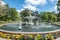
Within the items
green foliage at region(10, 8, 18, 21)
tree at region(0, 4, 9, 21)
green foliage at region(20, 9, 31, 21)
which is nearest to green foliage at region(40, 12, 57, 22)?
green foliage at region(20, 9, 31, 21)

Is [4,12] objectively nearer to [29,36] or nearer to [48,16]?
[29,36]

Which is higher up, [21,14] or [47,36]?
[21,14]

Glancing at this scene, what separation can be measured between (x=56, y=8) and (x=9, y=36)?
2.62m

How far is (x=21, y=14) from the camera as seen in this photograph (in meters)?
6.73

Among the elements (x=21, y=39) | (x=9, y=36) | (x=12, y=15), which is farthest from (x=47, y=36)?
(x=12, y=15)

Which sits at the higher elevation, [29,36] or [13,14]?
[13,14]

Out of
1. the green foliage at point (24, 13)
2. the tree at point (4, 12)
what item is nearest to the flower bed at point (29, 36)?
the tree at point (4, 12)

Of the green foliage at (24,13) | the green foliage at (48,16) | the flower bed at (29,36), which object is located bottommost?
the flower bed at (29,36)

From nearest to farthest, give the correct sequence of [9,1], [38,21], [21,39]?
[21,39], [9,1], [38,21]

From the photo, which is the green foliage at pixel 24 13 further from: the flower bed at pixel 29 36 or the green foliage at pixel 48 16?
the flower bed at pixel 29 36

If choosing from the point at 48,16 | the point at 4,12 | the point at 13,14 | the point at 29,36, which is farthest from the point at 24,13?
the point at 29,36

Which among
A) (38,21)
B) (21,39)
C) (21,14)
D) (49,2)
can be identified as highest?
(49,2)

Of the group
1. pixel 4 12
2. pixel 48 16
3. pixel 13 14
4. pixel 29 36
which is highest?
pixel 4 12

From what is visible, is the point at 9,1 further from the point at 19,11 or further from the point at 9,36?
the point at 9,36
